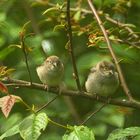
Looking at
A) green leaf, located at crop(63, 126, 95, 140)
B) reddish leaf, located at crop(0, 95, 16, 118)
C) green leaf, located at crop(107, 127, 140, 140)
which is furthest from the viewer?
green leaf, located at crop(107, 127, 140, 140)

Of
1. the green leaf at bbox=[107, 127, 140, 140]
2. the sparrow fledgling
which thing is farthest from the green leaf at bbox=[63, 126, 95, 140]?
the sparrow fledgling

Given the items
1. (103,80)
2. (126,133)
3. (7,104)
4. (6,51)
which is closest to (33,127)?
(7,104)

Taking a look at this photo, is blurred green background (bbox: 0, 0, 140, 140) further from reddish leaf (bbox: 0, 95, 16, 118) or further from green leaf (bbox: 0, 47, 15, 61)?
reddish leaf (bbox: 0, 95, 16, 118)

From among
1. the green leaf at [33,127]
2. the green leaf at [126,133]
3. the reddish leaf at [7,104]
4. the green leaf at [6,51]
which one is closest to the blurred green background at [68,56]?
the green leaf at [6,51]

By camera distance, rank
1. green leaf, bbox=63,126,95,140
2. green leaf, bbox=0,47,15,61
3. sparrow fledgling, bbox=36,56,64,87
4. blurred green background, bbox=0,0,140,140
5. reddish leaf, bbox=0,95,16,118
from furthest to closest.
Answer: sparrow fledgling, bbox=36,56,64,87
blurred green background, bbox=0,0,140,140
green leaf, bbox=0,47,15,61
reddish leaf, bbox=0,95,16,118
green leaf, bbox=63,126,95,140

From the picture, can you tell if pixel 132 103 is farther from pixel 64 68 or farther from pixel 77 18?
pixel 64 68

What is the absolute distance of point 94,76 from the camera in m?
4.95

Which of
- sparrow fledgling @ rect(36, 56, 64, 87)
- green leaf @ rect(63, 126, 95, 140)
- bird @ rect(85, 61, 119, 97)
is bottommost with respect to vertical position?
bird @ rect(85, 61, 119, 97)

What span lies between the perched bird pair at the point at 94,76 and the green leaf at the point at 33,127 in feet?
6.80

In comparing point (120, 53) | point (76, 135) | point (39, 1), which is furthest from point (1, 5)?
point (76, 135)

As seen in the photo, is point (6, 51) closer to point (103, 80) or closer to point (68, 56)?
point (103, 80)

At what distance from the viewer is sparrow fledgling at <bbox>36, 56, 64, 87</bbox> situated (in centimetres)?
484

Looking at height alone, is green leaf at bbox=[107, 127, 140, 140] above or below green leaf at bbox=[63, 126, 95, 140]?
below

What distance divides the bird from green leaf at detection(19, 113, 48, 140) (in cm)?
205
